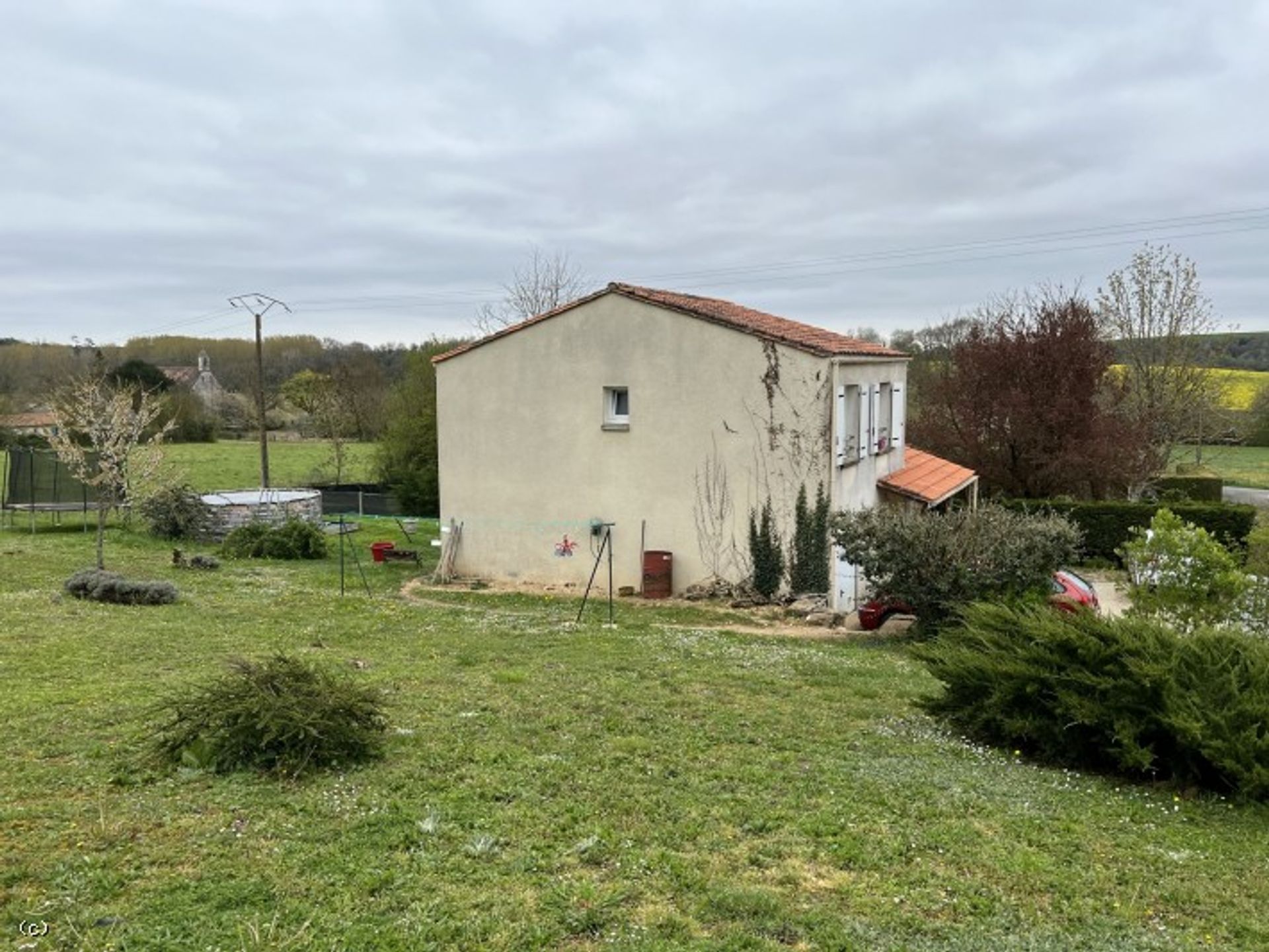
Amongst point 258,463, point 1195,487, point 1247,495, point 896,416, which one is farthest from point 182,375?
point 1247,495

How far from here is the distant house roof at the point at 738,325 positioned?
17.4m

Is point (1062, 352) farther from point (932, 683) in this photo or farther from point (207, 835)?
point (207, 835)

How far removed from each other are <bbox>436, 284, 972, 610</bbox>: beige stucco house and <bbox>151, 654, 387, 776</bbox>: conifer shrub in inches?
477

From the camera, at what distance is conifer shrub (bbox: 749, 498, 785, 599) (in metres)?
17.6

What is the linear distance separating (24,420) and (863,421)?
138 ft

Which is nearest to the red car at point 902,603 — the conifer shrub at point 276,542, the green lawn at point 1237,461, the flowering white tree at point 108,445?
the conifer shrub at point 276,542

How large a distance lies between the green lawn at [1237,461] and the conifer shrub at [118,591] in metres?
41.4

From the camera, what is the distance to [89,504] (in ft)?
83.3

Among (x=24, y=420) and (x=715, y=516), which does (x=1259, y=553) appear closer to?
(x=715, y=516)

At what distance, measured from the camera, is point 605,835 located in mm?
5172

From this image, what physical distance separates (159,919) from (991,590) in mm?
12340

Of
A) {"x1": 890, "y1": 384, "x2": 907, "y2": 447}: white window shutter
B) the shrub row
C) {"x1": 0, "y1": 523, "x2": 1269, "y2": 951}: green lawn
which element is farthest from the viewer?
{"x1": 890, "y1": 384, "x2": 907, "y2": 447}: white window shutter

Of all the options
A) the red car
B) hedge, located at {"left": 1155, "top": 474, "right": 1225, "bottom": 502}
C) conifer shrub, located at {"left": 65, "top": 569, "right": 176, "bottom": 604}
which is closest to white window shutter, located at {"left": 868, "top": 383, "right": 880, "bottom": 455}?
the red car

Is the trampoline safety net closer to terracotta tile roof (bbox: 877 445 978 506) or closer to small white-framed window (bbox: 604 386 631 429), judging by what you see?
small white-framed window (bbox: 604 386 631 429)
